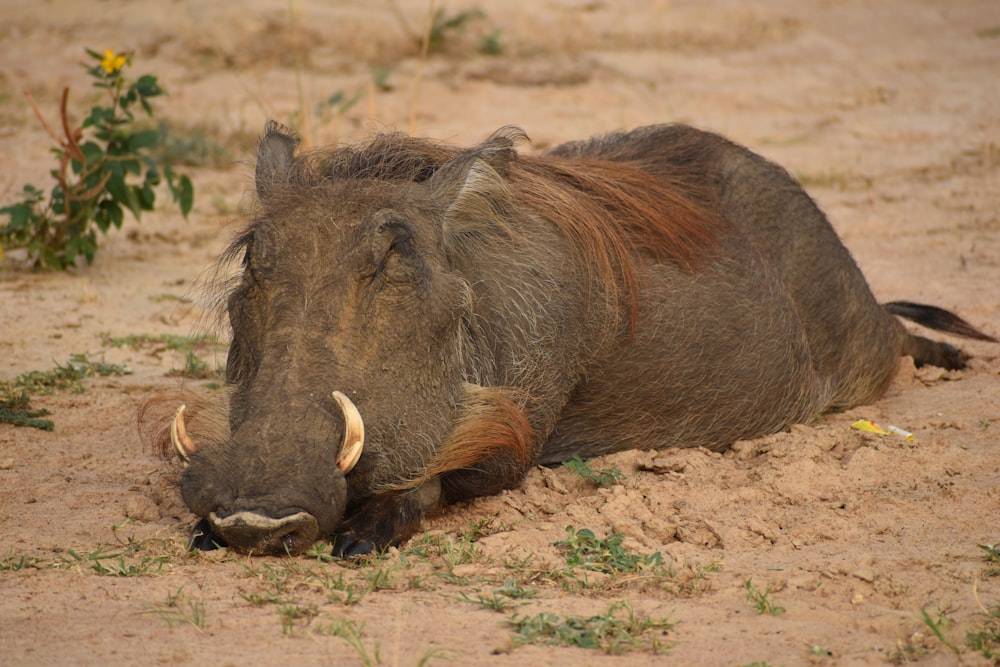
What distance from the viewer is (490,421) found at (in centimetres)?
372

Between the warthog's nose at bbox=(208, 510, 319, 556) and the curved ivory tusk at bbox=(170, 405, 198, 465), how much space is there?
23 centimetres

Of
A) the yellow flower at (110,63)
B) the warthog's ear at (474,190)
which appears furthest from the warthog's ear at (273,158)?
the yellow flower at (110,63)

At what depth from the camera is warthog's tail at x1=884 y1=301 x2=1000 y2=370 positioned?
5.58 m

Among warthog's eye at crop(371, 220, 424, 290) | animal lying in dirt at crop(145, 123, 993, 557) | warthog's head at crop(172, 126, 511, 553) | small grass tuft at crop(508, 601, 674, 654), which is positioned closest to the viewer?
small grass tuft at crop(508, 601, 674, 654)

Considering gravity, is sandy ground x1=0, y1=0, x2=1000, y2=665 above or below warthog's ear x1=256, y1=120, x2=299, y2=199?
below

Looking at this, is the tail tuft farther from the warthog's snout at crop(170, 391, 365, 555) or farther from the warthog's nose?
the warthog's nose

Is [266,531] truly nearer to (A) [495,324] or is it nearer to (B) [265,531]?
(B) [265,531]

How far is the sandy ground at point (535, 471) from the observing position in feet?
9.53

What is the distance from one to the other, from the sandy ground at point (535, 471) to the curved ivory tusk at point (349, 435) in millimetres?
276

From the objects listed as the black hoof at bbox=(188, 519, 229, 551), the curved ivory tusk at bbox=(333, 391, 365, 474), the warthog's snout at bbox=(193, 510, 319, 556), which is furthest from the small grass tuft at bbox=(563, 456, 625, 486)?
the black hoof at bbox=(188, 519, 229, 551)

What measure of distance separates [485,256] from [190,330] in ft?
8.15

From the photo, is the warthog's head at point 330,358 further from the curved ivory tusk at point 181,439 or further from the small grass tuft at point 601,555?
the small grass tuft at point 601,555

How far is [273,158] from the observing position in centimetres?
403

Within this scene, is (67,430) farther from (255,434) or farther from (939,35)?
(939,35)
